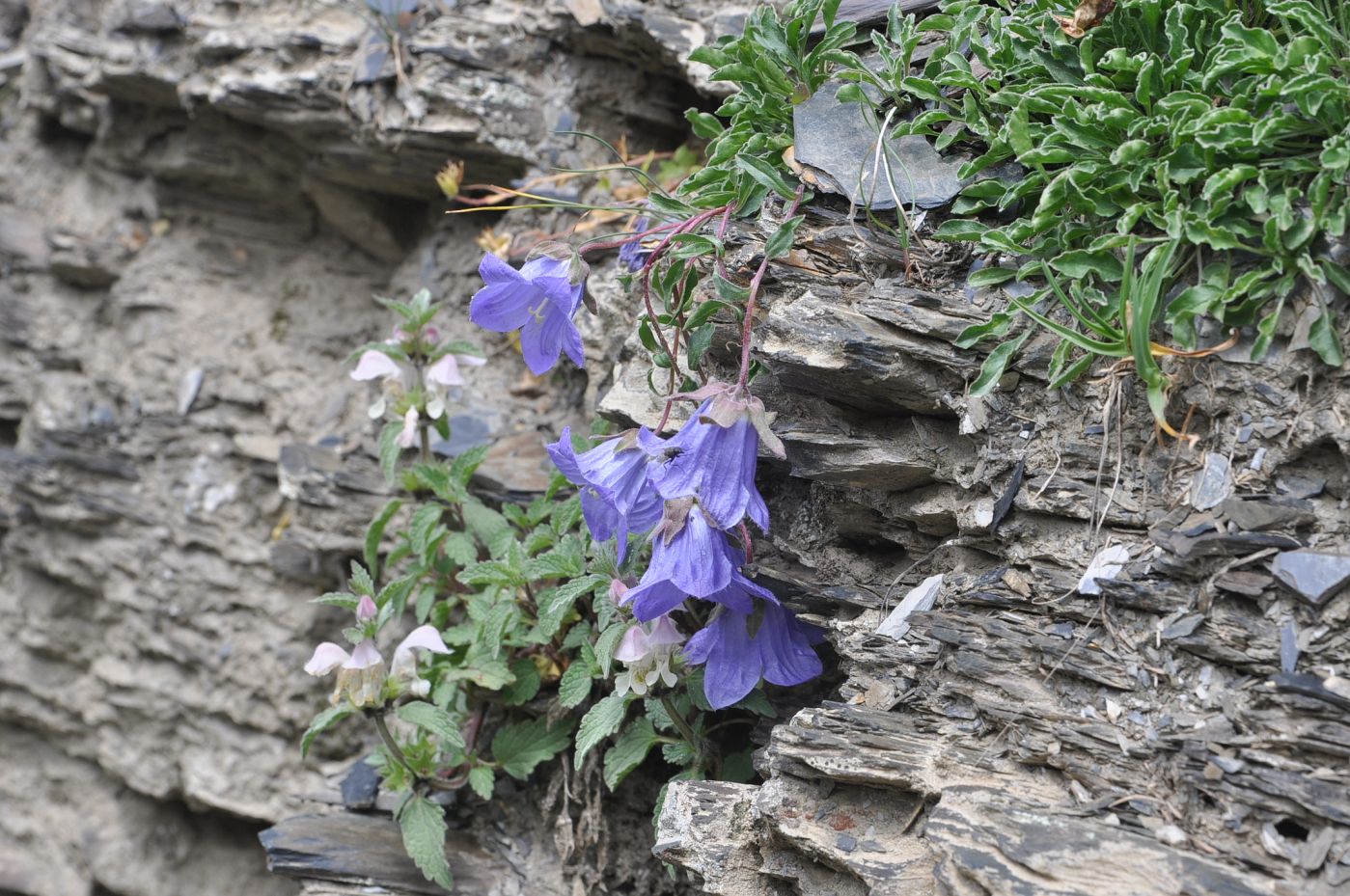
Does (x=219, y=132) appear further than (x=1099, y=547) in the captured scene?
Yes

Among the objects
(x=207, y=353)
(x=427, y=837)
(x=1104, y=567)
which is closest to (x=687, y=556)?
(x=1104, y=567)

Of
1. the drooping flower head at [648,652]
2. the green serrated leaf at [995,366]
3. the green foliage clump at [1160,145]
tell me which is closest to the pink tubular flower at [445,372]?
the drooping flower head at [648,652]

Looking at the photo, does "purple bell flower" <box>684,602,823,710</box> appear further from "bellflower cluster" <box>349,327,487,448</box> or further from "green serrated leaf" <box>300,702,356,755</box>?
"bellflower cluster" <box>349,327,487,448</box>

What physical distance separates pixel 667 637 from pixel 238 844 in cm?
279

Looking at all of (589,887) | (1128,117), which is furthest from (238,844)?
(1128,117)

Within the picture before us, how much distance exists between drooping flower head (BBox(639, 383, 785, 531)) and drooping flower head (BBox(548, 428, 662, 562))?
0.25ft

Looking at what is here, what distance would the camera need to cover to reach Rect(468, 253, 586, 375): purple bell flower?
2381 mm

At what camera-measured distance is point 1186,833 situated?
5.68ft

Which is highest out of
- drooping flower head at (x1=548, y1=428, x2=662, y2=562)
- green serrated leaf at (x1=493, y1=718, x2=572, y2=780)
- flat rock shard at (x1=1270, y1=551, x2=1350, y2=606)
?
flat rock shard at (x1=1270, y1=551, x2=1350, y2=606)

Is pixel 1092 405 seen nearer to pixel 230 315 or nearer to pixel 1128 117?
pixel 1128 117

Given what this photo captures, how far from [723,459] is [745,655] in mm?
446

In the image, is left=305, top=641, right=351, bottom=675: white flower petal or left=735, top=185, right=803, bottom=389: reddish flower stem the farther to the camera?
left=305, top=641, right=351, bottom=675: white flower petal

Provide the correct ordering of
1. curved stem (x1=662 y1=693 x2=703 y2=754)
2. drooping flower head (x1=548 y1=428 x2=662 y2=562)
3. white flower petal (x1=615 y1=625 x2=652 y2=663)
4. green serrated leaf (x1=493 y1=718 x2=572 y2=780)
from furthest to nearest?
1. green serrated leaf (x1=493 y1=718 x2=572 y2=780)
2. curved stem (x1=662 y1=693 x2=703 y2=754)
3. white flower petal (x1=615 y1=625 x2=652 y2=663)
4. drooping flower head (x1=548 y1=428 x2=662 y2=562)

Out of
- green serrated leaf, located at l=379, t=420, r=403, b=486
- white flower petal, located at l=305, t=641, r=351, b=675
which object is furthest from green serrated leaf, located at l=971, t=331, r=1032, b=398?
green serrated leaf, located at l=379, t=420, r=403, b=486
